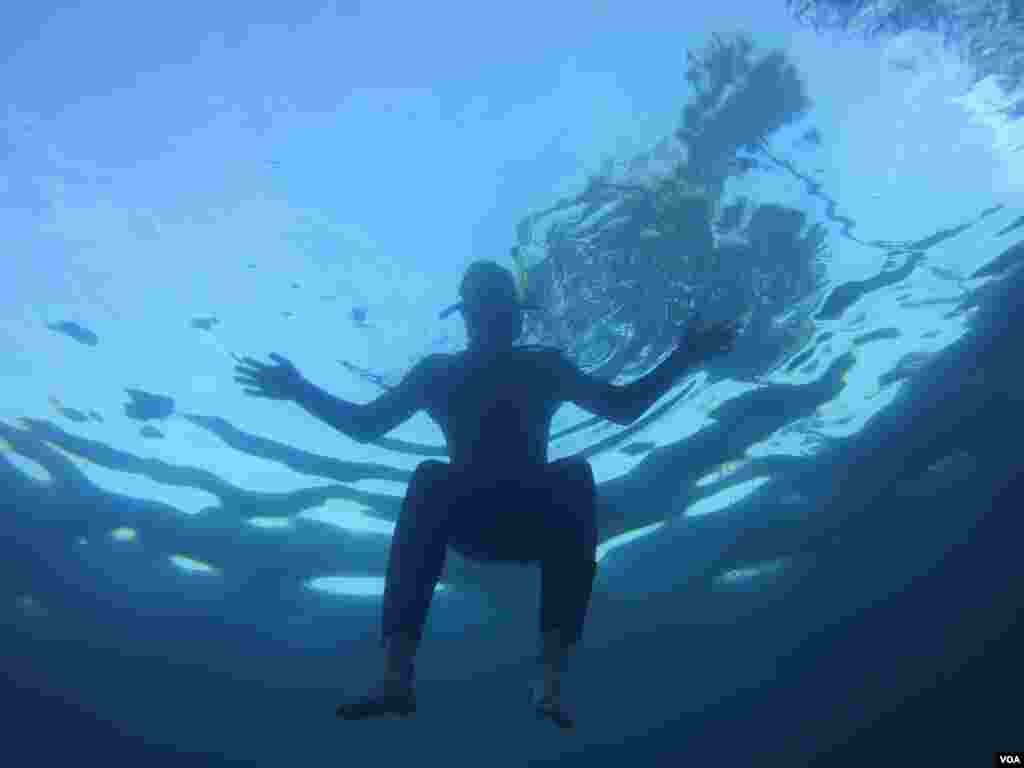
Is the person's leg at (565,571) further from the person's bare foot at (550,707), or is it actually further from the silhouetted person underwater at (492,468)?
the person's bare foot at (550,707)

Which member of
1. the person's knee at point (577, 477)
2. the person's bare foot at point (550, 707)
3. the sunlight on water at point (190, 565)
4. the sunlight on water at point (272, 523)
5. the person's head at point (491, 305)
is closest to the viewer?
the person's bare foot at point (550, 707)

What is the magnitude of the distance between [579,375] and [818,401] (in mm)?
9005

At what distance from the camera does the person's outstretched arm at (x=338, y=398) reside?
541cm

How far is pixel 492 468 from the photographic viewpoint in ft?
18.3

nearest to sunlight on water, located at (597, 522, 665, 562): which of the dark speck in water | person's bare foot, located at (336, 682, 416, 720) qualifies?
the dark speck in water

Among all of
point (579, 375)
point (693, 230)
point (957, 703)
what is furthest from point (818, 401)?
point (957, 703)

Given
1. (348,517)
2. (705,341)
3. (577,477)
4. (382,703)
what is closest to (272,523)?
(348,517)

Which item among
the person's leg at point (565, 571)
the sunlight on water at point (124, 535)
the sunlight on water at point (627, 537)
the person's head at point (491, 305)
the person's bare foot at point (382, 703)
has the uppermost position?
the sunlight on water at point (124, 535)

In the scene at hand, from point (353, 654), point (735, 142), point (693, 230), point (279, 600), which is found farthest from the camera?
point (353, 654)

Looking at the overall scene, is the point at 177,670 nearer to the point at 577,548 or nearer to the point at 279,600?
the point at 279,600

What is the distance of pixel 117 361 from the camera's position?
10.5m

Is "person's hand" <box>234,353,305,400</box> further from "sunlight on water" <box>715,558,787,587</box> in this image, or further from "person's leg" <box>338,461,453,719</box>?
"sunlight on water" <box>715,558,787,587</box>

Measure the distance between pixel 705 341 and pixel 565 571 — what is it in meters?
2.00

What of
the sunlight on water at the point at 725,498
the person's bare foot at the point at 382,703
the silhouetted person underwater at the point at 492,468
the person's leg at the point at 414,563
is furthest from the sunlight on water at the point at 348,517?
the person's bare foot at the point at 382,703
